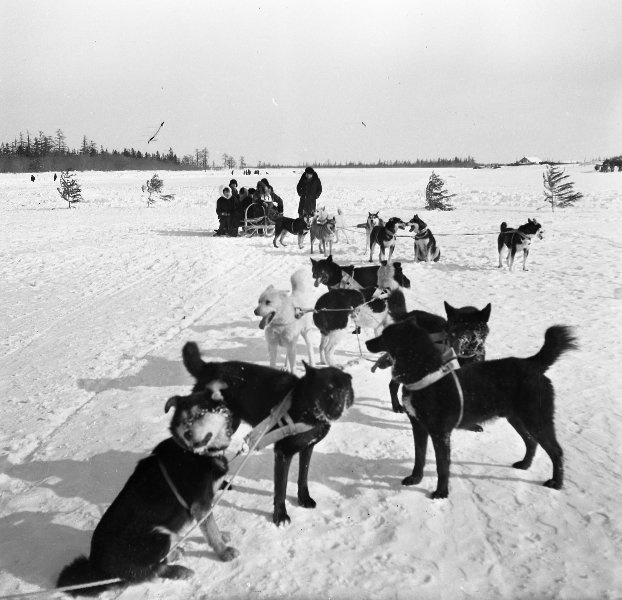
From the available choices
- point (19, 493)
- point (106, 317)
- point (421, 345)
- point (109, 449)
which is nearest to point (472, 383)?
point (421, 345)

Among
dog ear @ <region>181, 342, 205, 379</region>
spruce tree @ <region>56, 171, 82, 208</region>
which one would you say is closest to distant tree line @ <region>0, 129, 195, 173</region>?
spruce tree @ <region>56, 171, 82, 208</region>

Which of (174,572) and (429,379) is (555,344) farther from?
(174,572)

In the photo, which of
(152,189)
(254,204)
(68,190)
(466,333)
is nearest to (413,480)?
(466,333)

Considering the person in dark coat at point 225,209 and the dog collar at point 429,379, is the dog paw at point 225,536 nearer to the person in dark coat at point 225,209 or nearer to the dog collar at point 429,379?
the dog collar at point 429,379

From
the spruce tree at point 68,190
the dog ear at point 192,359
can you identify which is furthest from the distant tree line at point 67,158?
the dog ear at point 192,359

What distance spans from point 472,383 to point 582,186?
3606 centimetres

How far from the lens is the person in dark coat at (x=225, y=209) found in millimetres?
16266

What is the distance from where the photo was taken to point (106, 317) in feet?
25.0

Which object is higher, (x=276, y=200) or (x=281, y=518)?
(x=276, y=200)

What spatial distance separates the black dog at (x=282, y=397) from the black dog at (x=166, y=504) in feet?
1.10

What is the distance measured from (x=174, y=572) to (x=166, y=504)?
0.43m

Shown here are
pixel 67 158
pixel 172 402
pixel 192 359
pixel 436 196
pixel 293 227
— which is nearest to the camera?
pixel 172 402

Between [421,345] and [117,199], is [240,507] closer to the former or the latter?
[421,345]

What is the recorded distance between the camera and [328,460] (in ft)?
11.8
